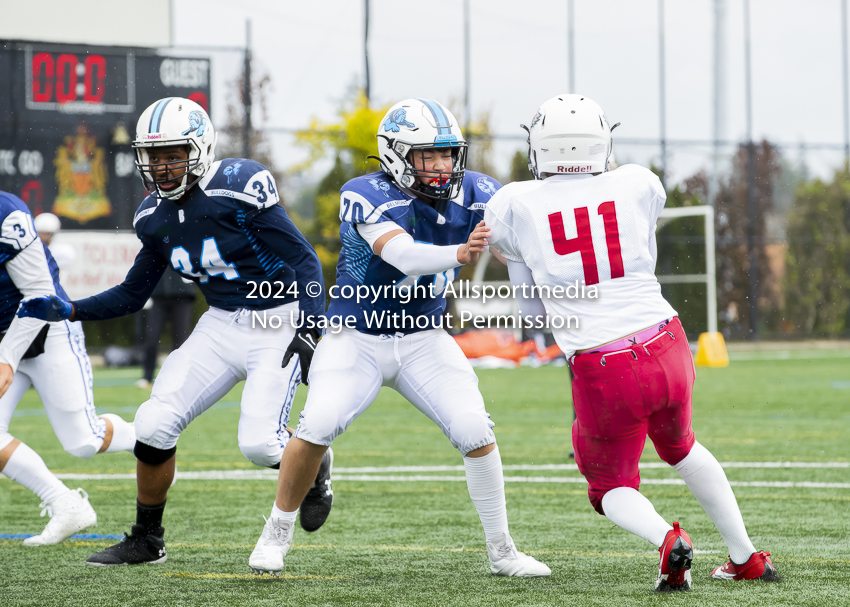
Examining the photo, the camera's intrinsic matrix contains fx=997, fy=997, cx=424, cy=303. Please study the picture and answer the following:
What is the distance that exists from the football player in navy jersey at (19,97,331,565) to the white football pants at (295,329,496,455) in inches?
13.4

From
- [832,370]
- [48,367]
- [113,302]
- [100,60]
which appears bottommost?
[832,370]

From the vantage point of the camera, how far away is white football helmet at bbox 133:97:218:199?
3.96 meters

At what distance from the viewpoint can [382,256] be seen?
3502 mm

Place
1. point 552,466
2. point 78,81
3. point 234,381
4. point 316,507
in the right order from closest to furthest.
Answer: point 234,381, point 316,507, point 552,466, point 78,81

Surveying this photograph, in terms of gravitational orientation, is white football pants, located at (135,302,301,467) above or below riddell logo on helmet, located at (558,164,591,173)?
below

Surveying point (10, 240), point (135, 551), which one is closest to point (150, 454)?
point (135, 551)

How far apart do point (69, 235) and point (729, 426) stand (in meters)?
10.8

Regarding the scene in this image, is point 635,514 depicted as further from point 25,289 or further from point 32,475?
point 25,289

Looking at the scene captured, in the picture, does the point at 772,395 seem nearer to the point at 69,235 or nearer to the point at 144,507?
the point at 144,507

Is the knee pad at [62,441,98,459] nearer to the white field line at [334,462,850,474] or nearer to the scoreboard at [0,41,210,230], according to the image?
the white field line at [334,462,850,474]

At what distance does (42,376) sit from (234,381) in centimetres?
115

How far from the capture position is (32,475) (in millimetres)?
4484

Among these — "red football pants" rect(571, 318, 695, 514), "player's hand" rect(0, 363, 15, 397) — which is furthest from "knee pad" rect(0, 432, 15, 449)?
"red football pants" rect(571, 318, 695, 514)

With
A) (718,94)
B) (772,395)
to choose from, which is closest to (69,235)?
(772,395)
